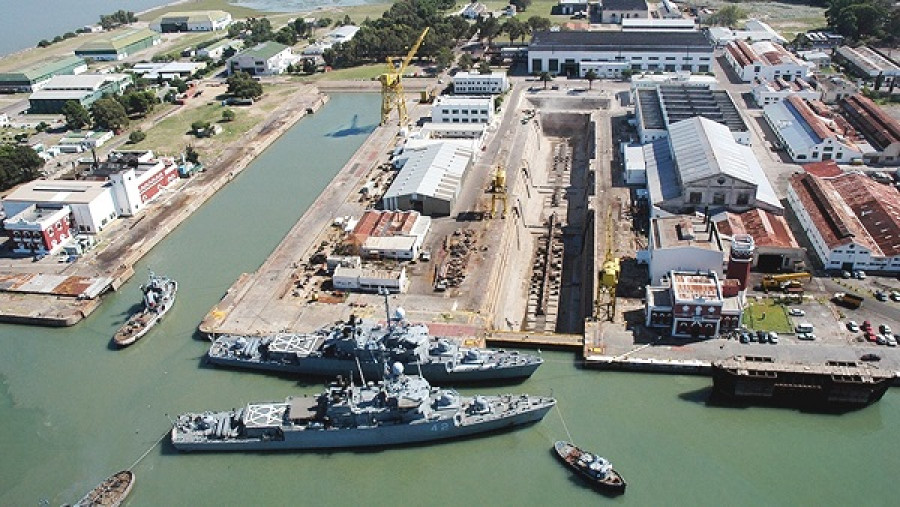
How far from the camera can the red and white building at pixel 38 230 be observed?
43656 millimetres

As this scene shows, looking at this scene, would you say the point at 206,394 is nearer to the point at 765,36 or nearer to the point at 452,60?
the point at 452,60

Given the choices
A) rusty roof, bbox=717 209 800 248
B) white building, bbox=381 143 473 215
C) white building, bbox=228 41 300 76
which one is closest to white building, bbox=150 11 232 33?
white building, bbox=228 41 300 76

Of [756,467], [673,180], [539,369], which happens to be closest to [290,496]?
[539,369]

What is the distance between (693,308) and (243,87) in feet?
180

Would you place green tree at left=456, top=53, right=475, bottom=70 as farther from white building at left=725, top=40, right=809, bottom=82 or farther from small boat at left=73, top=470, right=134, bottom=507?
small boat at left=73, top=470, right=134, bottom=507

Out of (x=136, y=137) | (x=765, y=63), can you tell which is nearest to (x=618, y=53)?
(x=765, y=63)

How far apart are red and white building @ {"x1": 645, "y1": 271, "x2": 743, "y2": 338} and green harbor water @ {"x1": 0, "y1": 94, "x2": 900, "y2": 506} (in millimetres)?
2695

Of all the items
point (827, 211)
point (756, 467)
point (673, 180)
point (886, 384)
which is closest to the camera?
point (756, 467)

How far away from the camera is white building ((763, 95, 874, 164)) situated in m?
51.2

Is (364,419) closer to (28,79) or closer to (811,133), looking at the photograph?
(811,133)

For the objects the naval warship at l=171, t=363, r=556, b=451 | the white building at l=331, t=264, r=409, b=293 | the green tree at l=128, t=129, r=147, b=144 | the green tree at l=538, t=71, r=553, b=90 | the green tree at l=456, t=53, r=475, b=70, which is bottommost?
the naval warship at l=171, t=363, r=556, b=451

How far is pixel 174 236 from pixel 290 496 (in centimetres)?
2591

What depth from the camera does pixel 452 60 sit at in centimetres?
8300

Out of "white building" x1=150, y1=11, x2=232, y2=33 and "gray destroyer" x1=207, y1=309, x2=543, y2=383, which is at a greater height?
"white building" x1=150, y1=11, x2=232, y2=33
